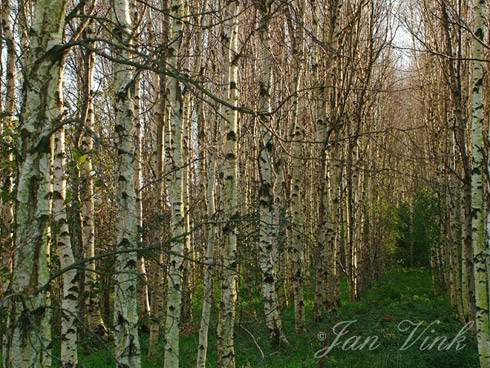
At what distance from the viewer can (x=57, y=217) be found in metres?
4.85

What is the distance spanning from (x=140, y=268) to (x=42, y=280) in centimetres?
635

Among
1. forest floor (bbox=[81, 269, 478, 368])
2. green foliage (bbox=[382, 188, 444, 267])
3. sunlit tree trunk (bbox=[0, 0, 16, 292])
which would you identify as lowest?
forest floor (bbox=[81, 269, 478, 368])

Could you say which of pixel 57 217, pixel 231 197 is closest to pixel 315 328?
pixel 231 197

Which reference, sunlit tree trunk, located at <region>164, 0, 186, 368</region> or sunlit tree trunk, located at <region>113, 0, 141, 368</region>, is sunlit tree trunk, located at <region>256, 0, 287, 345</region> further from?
sunlit tree trunk, located at <region>113, 0, 141, 368</region>

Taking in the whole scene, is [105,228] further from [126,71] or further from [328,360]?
[126,71]

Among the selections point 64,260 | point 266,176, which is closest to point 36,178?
point 64,260

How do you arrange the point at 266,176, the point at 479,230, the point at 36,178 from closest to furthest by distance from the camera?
the point at 36,178, the point at 479,230, the point at 266,176

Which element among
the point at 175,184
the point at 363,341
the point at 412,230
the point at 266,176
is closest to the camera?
the point at 175,184

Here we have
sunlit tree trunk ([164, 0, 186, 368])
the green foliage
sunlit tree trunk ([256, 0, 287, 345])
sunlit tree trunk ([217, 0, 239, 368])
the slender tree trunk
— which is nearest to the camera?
sunlit tree trunk ([164, 0, 186, 368])

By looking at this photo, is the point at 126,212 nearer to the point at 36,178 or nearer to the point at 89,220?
the point at 36,178

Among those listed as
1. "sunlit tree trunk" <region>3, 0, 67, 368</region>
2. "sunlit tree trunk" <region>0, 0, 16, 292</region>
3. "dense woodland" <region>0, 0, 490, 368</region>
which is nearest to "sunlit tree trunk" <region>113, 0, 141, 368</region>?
"dense woodland" <region>0, 0, 490, 368</region>

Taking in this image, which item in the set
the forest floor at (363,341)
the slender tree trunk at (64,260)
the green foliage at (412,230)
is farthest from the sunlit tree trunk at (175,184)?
the green foliage at (412,230)

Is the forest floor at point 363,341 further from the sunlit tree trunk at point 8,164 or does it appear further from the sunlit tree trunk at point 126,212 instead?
the sunlit tree trunk at point 8,164

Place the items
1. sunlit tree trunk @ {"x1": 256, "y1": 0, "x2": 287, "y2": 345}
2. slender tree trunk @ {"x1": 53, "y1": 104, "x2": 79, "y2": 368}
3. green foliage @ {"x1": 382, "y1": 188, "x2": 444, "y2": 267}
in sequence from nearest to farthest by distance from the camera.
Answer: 1. slender tree trunk @ {"x1": 53, "y1": 104, "x2": 79, "y2": 368}
2. sunlit tree trunk @ {"x1": 256, "y1": 0, "x2": 287, "y2": 345}
3. green foliage @ {"x1": 382, "y1": 188, "x2": 444, "y2": 267}
